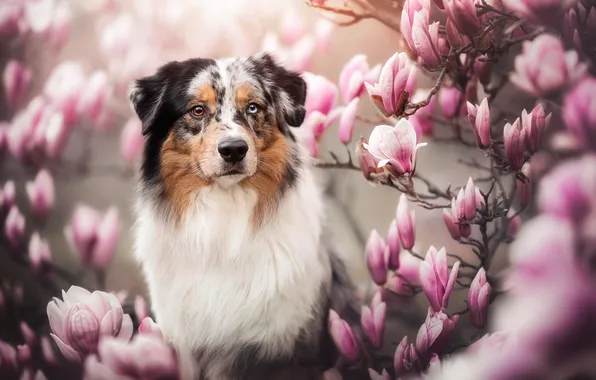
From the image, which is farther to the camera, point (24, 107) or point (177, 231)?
point (24, 107)

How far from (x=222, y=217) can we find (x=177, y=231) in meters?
0.16

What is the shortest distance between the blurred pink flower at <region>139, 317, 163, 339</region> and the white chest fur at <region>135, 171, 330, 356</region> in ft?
0.28

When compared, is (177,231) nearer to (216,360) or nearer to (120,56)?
(216,360)

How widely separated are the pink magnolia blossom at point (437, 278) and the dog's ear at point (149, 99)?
104 cm

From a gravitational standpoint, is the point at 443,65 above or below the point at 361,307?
above

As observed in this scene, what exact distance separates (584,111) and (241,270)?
124 cm

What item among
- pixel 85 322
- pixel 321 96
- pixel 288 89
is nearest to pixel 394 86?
pixel 321 96

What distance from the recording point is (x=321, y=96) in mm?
1856

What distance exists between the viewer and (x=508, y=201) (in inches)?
69.8

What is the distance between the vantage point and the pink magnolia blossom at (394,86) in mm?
1740

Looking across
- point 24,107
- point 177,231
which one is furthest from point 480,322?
point 24,107

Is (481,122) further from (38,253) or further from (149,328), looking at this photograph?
(38,253)

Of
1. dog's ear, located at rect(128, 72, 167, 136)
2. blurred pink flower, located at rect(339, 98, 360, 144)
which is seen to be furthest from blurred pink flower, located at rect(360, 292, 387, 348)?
dog's ear, located at rect(128, 72, 167, 136)

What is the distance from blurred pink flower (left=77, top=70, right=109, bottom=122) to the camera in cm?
200
